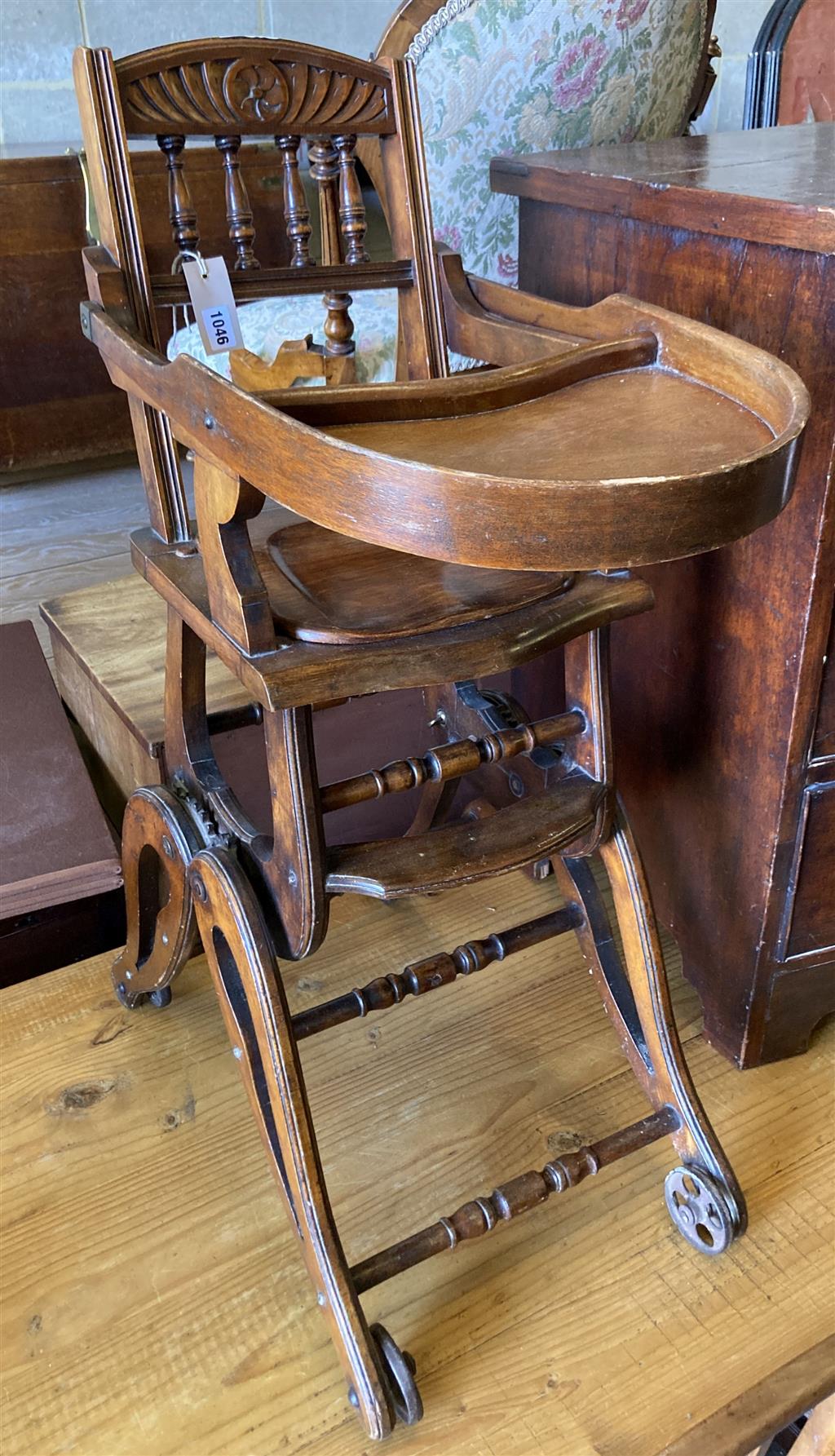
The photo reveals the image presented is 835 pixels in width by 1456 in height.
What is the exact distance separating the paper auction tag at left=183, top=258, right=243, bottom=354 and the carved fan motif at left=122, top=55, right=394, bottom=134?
0.36 feet

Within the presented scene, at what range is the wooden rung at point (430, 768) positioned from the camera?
31.5 inches

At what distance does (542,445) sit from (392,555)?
204 millimetres

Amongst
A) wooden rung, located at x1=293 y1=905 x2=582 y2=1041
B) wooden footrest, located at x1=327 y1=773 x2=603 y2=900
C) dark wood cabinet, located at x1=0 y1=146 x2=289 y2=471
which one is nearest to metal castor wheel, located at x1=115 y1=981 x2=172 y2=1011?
wooden rung, located at x1=293 y1=905 x2=582 y2=1041

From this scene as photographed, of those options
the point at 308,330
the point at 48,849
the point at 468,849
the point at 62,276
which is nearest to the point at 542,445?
the point at 468,849

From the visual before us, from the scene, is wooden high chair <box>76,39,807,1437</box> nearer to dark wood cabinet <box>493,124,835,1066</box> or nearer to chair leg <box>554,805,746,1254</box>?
chair leg <box>554,805,746,1254</box>

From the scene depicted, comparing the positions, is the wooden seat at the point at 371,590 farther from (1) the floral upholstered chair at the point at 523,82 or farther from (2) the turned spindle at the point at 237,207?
(1) the floral upholstered chair at the point at 523,82

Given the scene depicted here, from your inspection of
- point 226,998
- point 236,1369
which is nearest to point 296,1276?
point 236,1369

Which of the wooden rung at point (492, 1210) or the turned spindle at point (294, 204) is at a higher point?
the turned spindle at point (294, 204)

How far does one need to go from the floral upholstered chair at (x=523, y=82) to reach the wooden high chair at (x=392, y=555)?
26cm

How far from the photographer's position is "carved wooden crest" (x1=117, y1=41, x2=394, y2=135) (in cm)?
89

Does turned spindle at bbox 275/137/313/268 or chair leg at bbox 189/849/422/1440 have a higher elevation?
turned spindle at bbox 275/137/313/268

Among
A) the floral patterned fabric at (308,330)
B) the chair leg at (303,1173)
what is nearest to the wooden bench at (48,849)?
the chair leg at (303,1173)

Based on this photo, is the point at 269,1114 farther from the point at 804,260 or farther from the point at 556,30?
the point at 556,30

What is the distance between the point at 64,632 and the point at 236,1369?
91 cm
